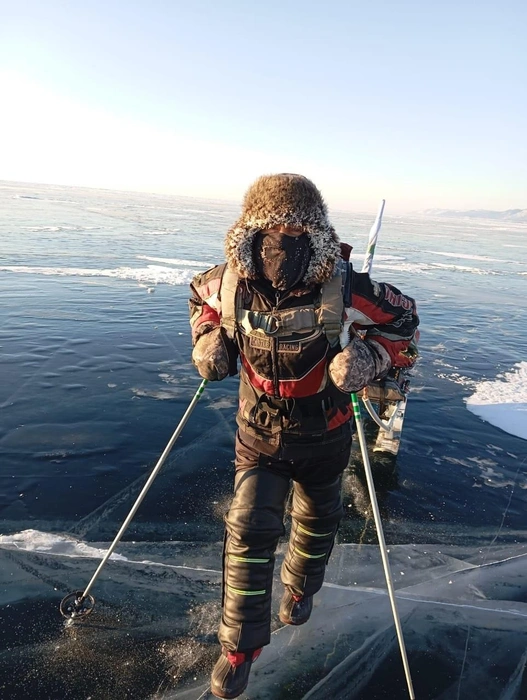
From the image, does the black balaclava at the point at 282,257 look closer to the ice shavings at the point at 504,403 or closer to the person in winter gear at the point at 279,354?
the person in winter gear at the point at 279,354

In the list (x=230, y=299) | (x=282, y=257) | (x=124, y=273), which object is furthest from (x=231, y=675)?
(x=124, y=273)

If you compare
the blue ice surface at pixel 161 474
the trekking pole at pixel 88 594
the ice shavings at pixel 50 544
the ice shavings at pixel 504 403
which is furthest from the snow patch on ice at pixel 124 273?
the trekking pole at pixel 88 594

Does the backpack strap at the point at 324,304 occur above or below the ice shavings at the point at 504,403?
above

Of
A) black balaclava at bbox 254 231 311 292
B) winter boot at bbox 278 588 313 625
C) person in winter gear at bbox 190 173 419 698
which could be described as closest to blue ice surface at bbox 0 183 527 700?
winter boot at bbox 278 588 313 625

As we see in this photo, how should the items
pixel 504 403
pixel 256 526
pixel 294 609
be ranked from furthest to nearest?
pixel 504 403
pixel 294 609
pixel 256 526

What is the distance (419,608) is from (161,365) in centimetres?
546

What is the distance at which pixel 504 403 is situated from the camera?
6961 millimetres

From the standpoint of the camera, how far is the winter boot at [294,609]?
3000 millimetres

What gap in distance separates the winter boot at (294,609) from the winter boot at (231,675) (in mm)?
538

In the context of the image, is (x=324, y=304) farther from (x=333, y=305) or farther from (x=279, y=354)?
(x=279, y=354)

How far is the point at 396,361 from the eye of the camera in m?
2.60

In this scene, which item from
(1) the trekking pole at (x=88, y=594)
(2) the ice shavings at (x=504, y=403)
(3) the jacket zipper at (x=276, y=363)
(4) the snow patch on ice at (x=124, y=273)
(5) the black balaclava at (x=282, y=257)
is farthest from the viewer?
(4) the snow patch on ice at (x=124, y=273)

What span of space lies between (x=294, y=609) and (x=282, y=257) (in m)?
2.36

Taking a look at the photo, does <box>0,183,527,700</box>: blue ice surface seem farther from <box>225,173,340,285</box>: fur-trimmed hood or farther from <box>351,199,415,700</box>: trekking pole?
<box>225,173,340,285</box>: fur-trimmed hood
